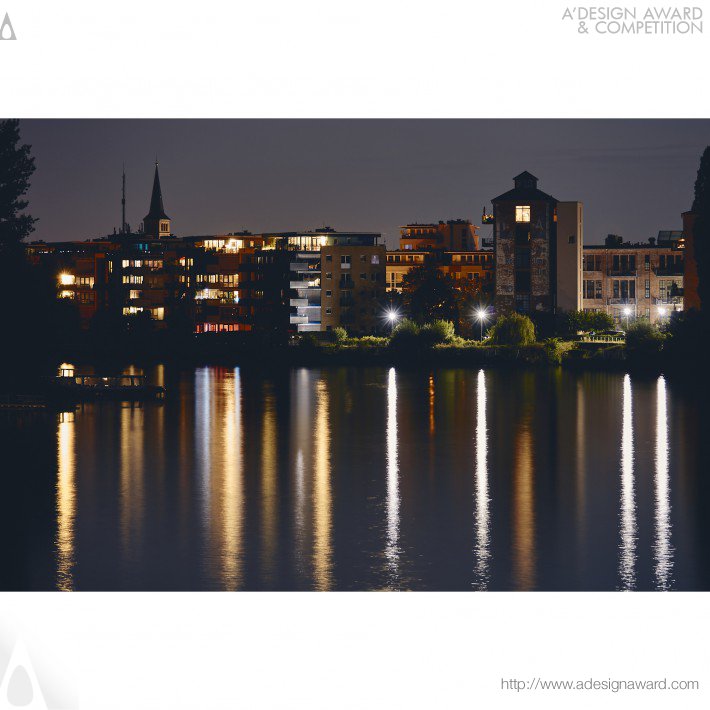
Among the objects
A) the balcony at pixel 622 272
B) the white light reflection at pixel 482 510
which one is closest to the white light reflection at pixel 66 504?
the white light reflection at pixel 482 510

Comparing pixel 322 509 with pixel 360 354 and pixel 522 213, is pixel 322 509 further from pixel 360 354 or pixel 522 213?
pixel 522 213

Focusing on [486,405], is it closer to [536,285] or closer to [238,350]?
[536,285]

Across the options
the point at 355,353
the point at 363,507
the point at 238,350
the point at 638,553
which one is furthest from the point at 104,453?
the point at 238,350

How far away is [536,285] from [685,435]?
195 ft

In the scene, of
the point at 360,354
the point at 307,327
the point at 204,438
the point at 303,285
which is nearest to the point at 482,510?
the point at 204,438

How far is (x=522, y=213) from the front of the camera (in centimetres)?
10200

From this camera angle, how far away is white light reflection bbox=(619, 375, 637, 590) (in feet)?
65.5

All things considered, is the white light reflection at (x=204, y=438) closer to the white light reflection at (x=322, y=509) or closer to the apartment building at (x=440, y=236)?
the white light reflection at (x=322, y=509)

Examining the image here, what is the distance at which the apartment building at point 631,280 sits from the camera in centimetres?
11856

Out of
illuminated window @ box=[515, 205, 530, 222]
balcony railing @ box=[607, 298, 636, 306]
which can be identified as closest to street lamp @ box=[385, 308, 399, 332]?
balcony railing @ box=[607, 298, 636, 306]

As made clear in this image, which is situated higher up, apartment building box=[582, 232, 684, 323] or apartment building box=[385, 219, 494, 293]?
apartment building box=[385, 219, 494, 293]

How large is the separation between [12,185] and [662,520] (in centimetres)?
3179

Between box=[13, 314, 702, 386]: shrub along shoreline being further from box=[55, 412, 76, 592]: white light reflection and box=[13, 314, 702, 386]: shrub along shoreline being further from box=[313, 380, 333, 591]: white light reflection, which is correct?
box=[313, 380, 333, 591]: white light reflection

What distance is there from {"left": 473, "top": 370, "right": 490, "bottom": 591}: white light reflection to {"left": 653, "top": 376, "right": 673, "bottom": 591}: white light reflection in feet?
10.2
